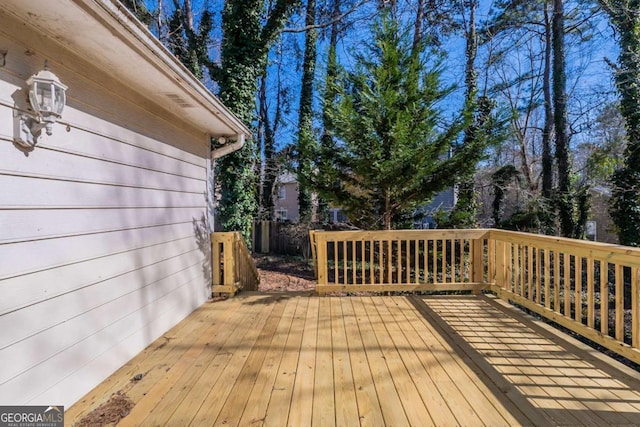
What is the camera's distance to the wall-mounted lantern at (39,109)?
1.63 metres

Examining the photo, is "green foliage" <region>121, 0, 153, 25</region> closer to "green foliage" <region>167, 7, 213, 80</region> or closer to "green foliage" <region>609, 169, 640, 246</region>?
"green foliage" <region>167, 7, 213, 80</region>

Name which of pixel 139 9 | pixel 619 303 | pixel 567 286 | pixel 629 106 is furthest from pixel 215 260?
pixel 629 106

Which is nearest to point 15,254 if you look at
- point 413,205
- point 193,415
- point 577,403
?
point 193,415

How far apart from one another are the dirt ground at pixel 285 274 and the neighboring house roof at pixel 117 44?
3.73 m

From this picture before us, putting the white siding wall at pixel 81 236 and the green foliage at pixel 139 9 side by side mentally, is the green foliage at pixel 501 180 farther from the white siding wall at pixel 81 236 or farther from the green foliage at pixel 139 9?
the green foliage at pixel 139 9

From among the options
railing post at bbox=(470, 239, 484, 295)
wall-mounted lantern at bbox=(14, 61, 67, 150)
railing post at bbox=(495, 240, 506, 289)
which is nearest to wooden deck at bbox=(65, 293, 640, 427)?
railing post at bbox=(495, 240, 506, 289)

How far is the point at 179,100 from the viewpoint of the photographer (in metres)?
2.90

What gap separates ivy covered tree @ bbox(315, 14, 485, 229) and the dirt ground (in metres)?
2.09

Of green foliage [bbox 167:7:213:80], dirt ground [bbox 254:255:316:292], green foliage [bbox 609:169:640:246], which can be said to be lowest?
dirt ground [bbox 254:255:316:292]

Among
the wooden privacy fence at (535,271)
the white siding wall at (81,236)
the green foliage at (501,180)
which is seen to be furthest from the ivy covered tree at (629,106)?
the white siding wall at (81,236)

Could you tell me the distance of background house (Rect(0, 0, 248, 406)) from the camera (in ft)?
5.18

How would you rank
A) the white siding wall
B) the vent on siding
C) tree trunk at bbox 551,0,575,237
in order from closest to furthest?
the white siding wall, the vent on siding, tree trunk at bbox 551,0,575,237

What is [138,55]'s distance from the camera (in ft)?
6.77

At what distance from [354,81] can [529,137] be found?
12228 mm
